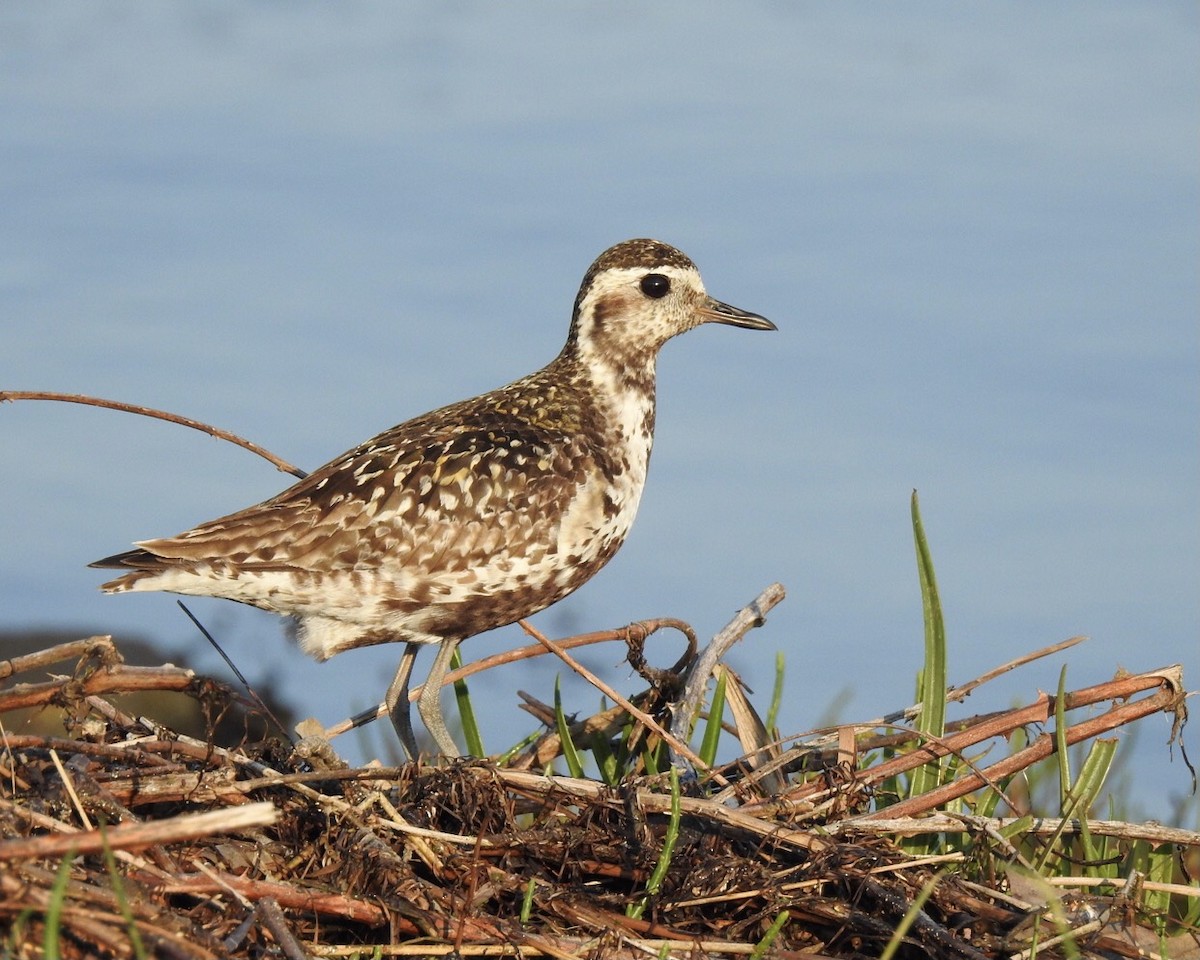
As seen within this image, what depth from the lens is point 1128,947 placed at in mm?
5758

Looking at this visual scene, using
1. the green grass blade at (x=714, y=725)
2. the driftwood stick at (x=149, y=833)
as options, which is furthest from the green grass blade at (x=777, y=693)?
the driftwood stick at (x=149, y=833)

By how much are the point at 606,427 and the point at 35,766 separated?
11.9ft

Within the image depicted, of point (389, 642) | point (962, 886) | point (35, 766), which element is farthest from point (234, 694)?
point (962, 886)

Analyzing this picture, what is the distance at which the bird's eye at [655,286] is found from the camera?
8750 mm

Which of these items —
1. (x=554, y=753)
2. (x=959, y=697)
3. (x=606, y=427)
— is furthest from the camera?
(x=606, y=427)

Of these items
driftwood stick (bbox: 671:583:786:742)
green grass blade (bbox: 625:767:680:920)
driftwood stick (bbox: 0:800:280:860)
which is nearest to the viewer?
driftwood stick (bbox: 0:800:280:860)

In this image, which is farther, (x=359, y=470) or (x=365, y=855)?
(x=359, y=470)

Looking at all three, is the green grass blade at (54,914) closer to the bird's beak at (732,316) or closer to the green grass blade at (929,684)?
the green grass blade at (929,684)

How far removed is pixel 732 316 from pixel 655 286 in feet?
1.71

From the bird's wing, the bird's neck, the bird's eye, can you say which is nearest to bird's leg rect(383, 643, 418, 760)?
the bird's wing

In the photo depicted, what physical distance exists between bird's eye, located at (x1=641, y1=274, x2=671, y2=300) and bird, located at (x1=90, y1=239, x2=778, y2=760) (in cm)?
91

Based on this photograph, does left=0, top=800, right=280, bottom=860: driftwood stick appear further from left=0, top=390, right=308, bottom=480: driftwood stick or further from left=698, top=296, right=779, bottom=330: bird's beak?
left=698, top=296, right=779, bottom=330: bird's beak

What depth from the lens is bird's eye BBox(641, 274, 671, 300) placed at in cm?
875

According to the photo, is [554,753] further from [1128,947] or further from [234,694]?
[1128,947]
